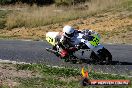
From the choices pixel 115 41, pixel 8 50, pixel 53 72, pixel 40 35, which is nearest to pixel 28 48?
pixel 8 50

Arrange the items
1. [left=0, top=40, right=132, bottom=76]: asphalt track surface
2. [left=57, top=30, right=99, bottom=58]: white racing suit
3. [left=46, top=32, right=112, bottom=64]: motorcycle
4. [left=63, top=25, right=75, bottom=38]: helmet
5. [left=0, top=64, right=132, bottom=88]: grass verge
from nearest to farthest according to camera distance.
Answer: [left=0, top=64, right=132, bottom=88]: grass verge
[left=0, top=40, right=132, bottom=76]: asphalt track surface
[left=46, top=32, right=112, bottom=64]: motorcycle
[left=63, top=25, right=75, bottom=38]: helmet
[left=57, top=30, right=99, bottom=58]: white racing suit

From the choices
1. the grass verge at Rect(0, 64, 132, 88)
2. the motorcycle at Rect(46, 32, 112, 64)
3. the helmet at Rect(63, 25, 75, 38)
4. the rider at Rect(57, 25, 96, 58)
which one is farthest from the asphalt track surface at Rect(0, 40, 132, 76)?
the grass verge at Rect(0, 64, 132, 88)

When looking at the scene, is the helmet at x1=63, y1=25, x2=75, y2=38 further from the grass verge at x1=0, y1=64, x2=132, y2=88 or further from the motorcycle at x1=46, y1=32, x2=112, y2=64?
the grass verge at x1=0, y1=64, x2=132, y2=88

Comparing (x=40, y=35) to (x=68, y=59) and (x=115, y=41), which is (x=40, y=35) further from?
(x=68, y=59)

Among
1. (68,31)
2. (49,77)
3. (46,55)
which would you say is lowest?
(46,55)

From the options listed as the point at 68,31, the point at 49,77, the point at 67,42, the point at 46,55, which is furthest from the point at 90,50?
the point at 49,77

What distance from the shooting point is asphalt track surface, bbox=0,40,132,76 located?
15160 mm

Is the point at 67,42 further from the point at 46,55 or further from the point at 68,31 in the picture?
the point at 46,55

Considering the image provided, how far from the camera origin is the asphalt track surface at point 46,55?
1516 centimetres

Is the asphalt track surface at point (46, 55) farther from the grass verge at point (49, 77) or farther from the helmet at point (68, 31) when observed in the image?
the grass verge at point (49, 77)

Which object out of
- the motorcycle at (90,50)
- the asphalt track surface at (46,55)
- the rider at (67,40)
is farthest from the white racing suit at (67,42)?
the asphalt track surface at (46,55)

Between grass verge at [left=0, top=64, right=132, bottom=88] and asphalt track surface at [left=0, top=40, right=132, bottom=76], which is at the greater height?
grass verge at [left=0, top=64, right=132, bottom=88]

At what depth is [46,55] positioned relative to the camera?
18000 mm

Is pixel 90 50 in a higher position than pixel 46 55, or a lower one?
higher
